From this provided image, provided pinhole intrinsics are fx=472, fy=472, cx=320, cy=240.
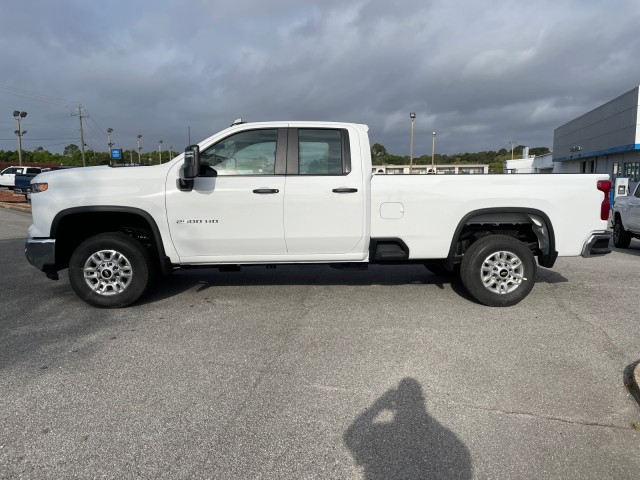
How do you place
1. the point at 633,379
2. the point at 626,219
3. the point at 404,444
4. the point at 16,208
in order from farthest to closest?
the point at 16,208 < the point at 626,219 < the point at 633,379 < the point at 404,444

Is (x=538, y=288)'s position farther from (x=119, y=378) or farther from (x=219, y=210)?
(x=119, y=378)

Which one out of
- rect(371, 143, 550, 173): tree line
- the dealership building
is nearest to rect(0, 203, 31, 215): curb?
rect(371, 143, 550, 173): tree line

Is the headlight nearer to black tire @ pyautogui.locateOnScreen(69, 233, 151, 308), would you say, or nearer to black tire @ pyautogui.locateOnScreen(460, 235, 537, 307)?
black tire @ pyautogui.locateOnScreen(69, 233, 151, 308)

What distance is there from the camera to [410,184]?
541 cm

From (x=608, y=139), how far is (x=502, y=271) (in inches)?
1130

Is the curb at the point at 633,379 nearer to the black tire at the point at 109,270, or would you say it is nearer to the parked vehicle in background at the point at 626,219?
the black tire at the point at 109,270

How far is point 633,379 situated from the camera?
142 inches

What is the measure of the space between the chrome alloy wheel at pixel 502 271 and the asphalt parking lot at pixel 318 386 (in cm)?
35

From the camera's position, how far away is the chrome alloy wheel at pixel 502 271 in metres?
5.55

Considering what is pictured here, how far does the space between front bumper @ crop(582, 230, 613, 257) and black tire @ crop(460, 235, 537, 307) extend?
67cm

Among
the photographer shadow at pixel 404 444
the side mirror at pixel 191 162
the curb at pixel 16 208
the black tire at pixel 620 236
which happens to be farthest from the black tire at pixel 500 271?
the curb at pixel 16 208

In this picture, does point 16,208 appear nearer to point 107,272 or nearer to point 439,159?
point 107,272

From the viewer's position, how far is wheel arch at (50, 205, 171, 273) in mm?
5207

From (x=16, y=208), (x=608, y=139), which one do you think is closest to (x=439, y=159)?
(x=608, y=139)
